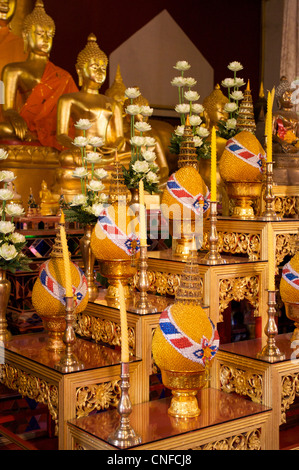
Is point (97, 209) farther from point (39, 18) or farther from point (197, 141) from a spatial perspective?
point (39, 18)

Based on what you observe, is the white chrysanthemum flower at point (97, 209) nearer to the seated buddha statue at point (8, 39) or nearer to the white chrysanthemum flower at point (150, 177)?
the white chrysanthemum flower at point (150, 177)

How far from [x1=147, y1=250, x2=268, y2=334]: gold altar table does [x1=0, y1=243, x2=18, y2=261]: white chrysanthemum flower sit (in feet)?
1.39

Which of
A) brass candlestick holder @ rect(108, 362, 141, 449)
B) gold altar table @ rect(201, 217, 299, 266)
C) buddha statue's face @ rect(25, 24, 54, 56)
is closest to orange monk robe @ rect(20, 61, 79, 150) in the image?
buddha statue's face @ rect(25, 24, 54, 56)

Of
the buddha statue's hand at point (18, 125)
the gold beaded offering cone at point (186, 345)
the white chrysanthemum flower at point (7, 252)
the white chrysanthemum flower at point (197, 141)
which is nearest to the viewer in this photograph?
the gold beaded offering cone at point (186, 345)

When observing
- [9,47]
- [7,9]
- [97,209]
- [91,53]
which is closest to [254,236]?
[97,209]

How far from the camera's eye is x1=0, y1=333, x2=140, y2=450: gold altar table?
166 centimetres

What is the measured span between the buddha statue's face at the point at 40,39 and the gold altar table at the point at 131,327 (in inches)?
101

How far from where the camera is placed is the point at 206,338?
1.61 metres

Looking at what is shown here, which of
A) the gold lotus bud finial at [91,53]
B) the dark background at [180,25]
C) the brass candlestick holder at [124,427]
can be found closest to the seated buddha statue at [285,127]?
the brass candlestick holder at [124,427]

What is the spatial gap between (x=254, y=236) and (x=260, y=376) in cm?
46

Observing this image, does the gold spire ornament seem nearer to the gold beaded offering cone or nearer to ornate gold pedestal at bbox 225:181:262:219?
ornate gold pedestal at bbox 225:181:262:219

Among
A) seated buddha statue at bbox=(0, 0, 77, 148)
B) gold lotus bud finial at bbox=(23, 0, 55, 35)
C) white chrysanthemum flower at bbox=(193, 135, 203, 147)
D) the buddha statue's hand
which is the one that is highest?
gold lotus bud finial at bbox=(23, 0, 55, 35)

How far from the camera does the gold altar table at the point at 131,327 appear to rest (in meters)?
1.81
